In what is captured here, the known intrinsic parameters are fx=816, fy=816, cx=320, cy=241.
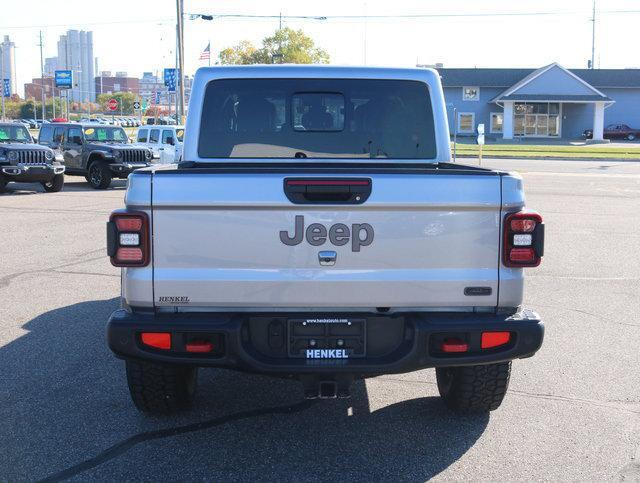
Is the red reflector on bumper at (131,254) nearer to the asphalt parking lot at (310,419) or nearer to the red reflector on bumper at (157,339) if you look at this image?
the red reflector on bumper at (157,339)

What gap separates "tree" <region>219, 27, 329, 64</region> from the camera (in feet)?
251

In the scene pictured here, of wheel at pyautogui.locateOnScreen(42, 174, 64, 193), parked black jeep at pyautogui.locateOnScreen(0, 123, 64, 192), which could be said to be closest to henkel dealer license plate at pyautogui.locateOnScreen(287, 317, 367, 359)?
parked black jeep at pyautogui.locateOnScreen(0, 123, 64, 192)

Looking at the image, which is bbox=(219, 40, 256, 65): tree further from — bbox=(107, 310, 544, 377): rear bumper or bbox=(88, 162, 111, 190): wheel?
bbox=(107, 310, 544, 377): rear bumper

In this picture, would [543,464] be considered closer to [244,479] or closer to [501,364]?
[501,364]

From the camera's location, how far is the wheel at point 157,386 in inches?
187

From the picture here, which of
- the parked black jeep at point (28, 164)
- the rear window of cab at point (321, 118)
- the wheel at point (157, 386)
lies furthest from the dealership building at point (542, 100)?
the wheel at point (157, 386)

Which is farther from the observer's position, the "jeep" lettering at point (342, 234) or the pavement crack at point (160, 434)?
the pavement crack at point (160, 434)

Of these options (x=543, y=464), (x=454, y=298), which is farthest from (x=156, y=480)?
(x=543, y=464)

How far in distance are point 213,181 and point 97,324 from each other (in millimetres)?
3843

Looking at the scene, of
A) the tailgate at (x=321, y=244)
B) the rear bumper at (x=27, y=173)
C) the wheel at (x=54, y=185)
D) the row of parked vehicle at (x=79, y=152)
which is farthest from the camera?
the wheel at (x=54, y=185)

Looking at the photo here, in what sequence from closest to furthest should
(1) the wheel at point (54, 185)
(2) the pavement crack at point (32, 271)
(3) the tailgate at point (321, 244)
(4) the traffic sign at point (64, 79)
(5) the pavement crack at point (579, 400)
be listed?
1. (3) the tailgate at point (321, 244)
2. (5) the pavement crack at point (579, 400)
3. (2) the pavement crack at point (32, 271)
4. (1) the wheel at point (54, 185)
5. (4) the traffic sign at point (64, 79)

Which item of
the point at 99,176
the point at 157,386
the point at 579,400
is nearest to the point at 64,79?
the point at 99,176

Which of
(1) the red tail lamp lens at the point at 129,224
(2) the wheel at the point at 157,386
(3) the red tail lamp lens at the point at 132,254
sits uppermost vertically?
(1) the red tail lamp lens at the point at 129,224

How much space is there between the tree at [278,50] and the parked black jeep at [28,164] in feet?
183
